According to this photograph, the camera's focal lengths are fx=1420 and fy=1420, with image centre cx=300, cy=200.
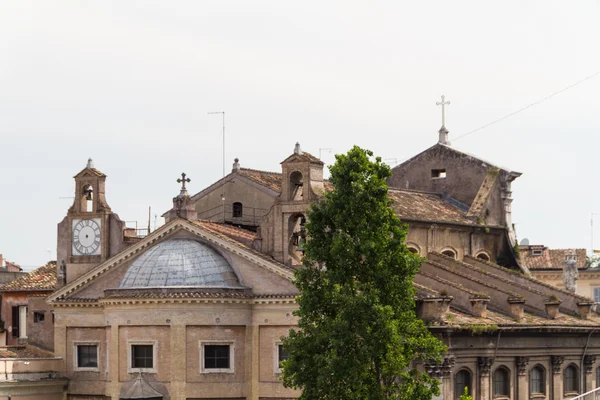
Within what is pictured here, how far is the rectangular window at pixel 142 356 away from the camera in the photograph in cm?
5250

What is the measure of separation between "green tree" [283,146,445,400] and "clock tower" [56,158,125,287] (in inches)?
569

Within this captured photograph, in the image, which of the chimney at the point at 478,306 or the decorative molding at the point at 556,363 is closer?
the chimney at the point at 478,306

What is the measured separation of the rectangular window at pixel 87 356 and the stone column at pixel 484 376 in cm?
1482

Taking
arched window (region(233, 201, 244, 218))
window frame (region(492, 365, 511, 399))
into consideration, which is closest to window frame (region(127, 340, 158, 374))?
arched window (region(233, 201, 244, 218))

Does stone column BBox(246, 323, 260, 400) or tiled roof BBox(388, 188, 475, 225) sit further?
tiled roof BBox(388, 188, 475, 225)

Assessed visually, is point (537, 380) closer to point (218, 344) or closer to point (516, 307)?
point (516, 307)

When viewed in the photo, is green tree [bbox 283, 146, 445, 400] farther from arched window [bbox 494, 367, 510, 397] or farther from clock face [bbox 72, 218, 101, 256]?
clock face [bbox 72, 218, 101, 256]

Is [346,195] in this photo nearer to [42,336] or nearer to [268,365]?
[268,365]

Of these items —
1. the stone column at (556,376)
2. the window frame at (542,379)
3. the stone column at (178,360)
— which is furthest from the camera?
the stone column at (556,376)

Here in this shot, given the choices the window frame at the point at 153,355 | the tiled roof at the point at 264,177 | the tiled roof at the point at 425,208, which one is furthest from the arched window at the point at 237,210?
the window frame at the point at 153,355

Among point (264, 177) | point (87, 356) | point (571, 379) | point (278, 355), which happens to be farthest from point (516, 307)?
point (87, 356)

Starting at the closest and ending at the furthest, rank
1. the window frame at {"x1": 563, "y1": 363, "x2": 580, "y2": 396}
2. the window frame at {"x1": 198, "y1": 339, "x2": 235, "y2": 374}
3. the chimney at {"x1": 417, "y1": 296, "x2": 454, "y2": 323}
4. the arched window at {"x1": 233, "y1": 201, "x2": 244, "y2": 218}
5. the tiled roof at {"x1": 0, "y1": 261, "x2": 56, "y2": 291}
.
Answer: the chimney at {"x1": 417, "y1": 296, "x2": 454, "y2": 323} → the window frame at {"x1": 198, "y1": 339, "x2": 235, "y2": 374} → the window frame at {"x1": 563, "y1": 363, "x2": 580, "y2": 396} → the arched window at {"x1": 233, "y1": 201, "x2": 244, "y2": 218} → the tiled roof at {"x1": 0, "y1": 261, "x2": 56, "y2": 291}

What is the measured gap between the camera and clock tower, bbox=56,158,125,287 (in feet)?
185

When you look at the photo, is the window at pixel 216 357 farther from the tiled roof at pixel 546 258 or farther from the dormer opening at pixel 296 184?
the tiled roof at pixel 546 258
